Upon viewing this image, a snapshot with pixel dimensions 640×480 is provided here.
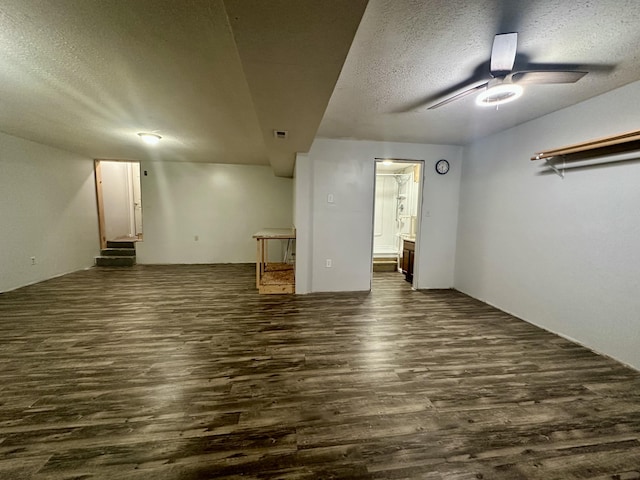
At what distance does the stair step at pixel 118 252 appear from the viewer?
5426 mm

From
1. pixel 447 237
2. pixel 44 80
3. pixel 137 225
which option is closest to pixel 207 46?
pixel 44 80

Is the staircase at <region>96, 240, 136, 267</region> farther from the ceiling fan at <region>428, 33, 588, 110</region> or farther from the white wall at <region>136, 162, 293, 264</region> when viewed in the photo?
the ceiling fan at <region>428, 33, 588, 110</region>

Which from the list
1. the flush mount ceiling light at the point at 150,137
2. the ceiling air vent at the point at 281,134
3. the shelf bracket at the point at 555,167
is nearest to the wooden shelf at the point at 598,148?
the shelf bracket at the point at 555,167

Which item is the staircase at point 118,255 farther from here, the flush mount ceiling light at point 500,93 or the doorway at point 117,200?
the flush mount ceiling light at point 500,93

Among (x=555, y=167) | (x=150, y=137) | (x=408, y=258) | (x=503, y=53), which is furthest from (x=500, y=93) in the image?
(x=150, y=137)

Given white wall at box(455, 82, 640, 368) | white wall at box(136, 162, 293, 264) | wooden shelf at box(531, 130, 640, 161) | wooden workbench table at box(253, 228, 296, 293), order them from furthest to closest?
white wall at box(136, 162, 293, 264) < wooden workbench table at box(253, 228, 296, 293) < white wall at box(455, 82, 640, 368) < wooden shelf at box(531, 130, 640, 161)

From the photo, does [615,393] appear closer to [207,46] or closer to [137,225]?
[207,46]

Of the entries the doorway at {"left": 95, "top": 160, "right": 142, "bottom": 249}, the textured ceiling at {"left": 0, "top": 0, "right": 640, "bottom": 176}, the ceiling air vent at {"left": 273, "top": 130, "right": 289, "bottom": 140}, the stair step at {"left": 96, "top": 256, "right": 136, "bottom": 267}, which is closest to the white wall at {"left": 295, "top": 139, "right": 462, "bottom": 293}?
the textured ceiling at {"left": 0, "top": 0, "right": 640, "bottom": 176}

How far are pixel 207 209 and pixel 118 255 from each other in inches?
85.5

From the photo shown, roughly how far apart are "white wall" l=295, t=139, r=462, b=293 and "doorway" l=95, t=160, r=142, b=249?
4.73 meters

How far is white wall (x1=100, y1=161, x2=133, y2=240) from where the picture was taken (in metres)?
5.79

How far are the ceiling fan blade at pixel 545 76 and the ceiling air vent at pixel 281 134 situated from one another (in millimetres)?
1835

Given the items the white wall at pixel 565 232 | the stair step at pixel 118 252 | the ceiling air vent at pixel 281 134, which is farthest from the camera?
the stair step at pixel 118 252

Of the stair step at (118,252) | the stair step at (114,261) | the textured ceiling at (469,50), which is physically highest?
the textured ceiling at (469,50)
